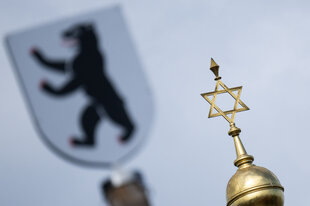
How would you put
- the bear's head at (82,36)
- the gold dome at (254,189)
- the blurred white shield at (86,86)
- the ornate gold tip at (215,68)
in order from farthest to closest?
the ornate gold tip at (215,68), the gold dome at (254,189), the bear's head at (82,36), the blurred white shield at (86,86)

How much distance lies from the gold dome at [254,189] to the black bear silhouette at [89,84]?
13.7 metres

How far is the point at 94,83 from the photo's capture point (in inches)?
169

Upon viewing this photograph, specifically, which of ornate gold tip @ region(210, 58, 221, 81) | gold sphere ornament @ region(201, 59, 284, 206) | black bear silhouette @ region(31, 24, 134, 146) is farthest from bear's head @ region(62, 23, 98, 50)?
ornate gold tip @ region(210, 58, 221, 81)

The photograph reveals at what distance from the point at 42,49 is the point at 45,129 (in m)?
0.44

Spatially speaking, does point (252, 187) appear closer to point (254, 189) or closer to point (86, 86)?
point (254, 189)

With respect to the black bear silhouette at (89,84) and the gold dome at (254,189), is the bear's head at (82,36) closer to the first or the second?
the black bear silhouette at (89,84)

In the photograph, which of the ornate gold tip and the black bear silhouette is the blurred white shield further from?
the ornate gold tip

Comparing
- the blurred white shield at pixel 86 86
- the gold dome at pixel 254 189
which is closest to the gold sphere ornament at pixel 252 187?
the gold dome at pixel 254 189

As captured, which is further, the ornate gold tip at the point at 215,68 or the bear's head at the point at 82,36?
the ornate gold tip at the point at 215,68

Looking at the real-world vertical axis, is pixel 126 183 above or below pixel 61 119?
below

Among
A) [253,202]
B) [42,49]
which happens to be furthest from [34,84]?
[253,202]

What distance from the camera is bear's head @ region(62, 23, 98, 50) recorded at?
4383 mm

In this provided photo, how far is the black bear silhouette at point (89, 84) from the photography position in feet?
13.9

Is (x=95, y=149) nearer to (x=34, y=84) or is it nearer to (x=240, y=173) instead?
(x=34, y=84)
